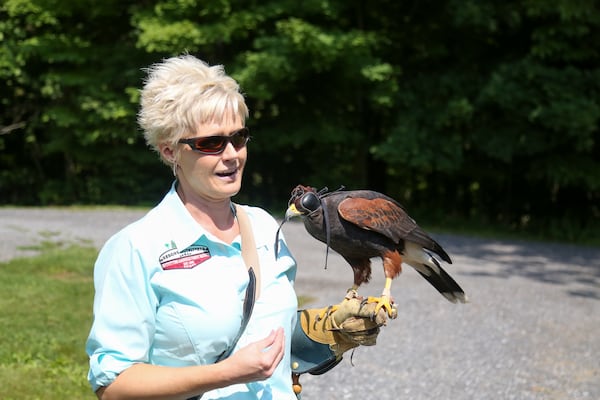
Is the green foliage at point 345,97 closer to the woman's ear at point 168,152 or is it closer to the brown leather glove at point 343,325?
the brown leather glove at point 343,325

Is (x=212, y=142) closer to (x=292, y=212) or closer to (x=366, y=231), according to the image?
(x=292, y=212)

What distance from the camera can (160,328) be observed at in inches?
72.6

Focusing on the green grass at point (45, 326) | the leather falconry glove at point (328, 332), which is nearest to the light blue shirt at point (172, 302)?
the leather falconry glove at point (328, 332)

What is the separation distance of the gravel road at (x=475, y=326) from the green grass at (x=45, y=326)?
131 cm

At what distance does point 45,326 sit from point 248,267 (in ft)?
14.8

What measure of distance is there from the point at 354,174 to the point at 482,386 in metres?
12.6

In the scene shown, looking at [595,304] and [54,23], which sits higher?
[54,23]

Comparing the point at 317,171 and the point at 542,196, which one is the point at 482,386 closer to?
the point at 542,196

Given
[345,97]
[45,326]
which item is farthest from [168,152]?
[345,97]

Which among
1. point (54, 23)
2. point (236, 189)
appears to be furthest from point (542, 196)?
point (236, 189)

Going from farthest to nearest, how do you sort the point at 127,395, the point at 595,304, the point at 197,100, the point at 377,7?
the point at 377,7, the point at 595,304, the point at 197,100, the point at 127,395

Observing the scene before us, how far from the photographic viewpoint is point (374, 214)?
2.83 m

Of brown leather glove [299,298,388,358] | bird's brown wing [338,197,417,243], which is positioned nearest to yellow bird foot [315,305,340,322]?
brown leather glove [299,298,388,358]

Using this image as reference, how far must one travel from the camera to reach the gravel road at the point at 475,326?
536cm
